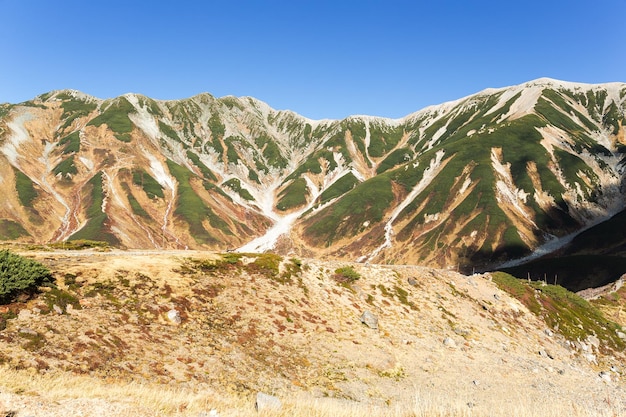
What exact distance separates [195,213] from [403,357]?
164763mm

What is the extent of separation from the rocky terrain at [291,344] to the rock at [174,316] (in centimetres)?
9

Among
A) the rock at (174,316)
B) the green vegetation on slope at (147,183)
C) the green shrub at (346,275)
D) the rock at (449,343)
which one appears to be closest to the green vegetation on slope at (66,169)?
the green vegetation on slope at (147,183)

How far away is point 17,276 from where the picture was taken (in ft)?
67.3

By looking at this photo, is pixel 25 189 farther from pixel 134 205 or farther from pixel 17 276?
pixel 17 276

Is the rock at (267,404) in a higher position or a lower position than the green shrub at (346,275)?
lower

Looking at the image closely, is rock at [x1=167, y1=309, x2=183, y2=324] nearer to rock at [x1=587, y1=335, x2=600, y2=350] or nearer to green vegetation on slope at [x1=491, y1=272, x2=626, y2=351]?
green vegetation on slope at [x1=491, y1=272, x2=626, y2=351]

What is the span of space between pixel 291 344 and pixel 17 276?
17141 mm

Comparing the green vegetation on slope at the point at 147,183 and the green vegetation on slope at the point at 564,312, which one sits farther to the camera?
the green vegetation on slope at the point at 147,183

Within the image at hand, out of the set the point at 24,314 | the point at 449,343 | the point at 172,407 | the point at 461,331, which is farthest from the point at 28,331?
the point at 461,331

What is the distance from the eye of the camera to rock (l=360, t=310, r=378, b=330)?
3238 cm

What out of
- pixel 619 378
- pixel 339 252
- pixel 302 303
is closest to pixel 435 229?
pixel 339 252

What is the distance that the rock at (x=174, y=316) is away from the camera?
24281mm

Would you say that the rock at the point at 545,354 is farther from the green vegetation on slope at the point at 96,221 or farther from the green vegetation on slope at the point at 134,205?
the green vegetation on slope at the point at 134,205

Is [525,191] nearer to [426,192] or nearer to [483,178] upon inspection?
[483,178]
